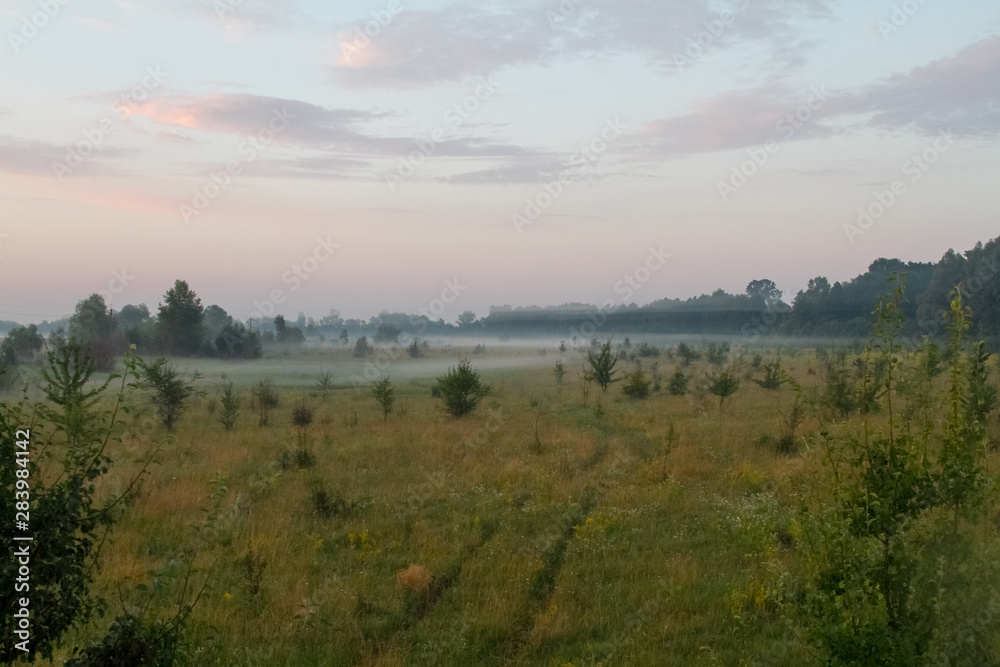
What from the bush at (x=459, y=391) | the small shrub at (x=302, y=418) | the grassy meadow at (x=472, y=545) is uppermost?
the bush at (x=459, y=391)

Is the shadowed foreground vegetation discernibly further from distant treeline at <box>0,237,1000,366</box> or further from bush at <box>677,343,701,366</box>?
bush at <box>677,343,701,366</box>

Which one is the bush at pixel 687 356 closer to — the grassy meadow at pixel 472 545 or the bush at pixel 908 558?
the grassy meadow at pixel 472 545

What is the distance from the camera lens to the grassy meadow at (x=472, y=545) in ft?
20.5

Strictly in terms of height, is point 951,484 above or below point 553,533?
above

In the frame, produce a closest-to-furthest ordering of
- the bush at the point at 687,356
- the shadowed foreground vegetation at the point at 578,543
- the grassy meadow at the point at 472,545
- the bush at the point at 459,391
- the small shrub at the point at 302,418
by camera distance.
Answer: the shadowed foreground vegetation at the point at 578,543, the grassy meadow at the point at 472,545, the small shrub at the point at 302,418, the bush at the point at 459,391, the bush at the point at 687,356

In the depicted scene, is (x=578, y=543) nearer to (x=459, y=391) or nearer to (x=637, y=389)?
(x=459, y=391)

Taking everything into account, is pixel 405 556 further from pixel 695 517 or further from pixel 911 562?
pixel 911 562

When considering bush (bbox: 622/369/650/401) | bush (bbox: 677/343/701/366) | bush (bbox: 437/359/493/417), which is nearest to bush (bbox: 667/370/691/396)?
bush (bbox: 622/369/650/401)

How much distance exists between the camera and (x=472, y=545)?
912 centimetres

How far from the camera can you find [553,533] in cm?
956

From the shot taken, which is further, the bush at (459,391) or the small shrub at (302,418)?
the bush at (459,391)

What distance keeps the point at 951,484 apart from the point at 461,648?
449 centimetres

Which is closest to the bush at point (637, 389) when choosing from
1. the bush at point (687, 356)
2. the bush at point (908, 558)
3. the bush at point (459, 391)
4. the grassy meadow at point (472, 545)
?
the bush at point (459, 391)

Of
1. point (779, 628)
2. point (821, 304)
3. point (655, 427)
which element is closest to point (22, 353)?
point (655, 427)
